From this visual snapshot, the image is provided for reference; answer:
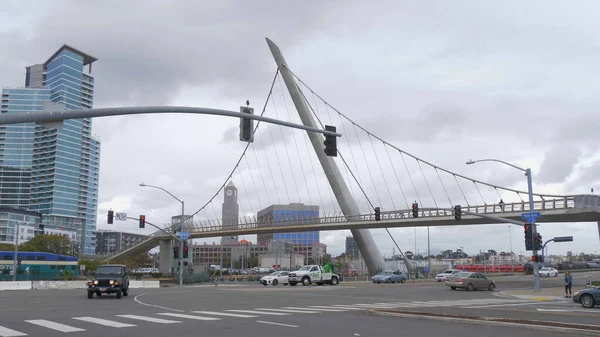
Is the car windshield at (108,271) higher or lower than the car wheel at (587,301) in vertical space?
higher

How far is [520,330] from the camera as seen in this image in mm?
15156

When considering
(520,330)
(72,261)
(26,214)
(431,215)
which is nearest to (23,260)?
(72,261)

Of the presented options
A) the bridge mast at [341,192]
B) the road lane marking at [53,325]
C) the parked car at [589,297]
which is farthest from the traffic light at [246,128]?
the bridge mast at [341,192]

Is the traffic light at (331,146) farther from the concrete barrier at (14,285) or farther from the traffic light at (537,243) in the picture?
the concrete barrier at (14,285)

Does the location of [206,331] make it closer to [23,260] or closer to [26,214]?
[23,260]

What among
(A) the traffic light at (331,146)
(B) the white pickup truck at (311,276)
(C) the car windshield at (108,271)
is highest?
(A) the traffic light at (331,146)

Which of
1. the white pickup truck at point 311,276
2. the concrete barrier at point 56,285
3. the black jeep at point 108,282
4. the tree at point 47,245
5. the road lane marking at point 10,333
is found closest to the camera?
the road lane marking at point 10,333

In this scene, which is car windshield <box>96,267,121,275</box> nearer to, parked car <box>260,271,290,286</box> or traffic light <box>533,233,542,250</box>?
parked car <box>260,271,290,286</box>

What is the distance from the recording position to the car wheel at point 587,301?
80.1 feet

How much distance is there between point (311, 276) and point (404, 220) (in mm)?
22344

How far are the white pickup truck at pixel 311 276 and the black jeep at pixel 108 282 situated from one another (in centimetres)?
2106

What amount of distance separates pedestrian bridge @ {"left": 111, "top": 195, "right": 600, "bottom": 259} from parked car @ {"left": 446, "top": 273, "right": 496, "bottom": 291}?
7029mm

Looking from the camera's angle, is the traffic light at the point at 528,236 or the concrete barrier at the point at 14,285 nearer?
the traffic light at the point at 528,236

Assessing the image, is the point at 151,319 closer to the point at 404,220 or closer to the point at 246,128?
the point at 246,128
